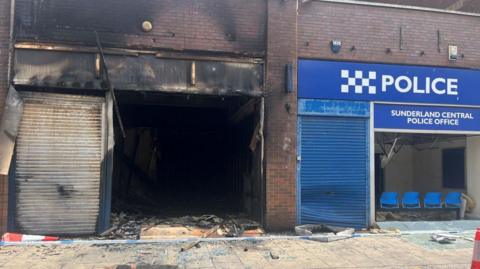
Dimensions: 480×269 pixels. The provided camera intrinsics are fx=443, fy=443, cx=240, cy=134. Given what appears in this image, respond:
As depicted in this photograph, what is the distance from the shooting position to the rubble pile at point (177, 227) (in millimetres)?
9664

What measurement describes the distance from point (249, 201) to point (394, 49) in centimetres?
561

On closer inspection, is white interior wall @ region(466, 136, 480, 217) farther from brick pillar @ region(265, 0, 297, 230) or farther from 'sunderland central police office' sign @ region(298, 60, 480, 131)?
brick pillar @ region(265, 0, 297, 230)

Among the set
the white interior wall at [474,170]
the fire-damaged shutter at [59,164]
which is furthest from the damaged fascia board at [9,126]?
the white interior wall at [474,170]

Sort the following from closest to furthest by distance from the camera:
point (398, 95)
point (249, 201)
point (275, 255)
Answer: point (275, 255), point (398, 95), point (249, 201)

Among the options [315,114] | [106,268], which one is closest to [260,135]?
[315,114]

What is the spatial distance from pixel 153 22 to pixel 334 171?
553 cm

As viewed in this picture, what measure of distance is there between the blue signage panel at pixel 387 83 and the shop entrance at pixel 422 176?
196cm

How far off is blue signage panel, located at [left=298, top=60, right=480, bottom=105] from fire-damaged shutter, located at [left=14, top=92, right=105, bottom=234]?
501cm

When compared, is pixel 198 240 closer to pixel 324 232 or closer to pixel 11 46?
pixel 324 232

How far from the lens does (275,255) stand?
8.08m

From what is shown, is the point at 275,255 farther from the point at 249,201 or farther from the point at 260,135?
the point at 249,201

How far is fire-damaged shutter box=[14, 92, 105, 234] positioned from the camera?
9.37 meters

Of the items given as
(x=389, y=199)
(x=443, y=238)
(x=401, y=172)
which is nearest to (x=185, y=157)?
(x=401, y=172)

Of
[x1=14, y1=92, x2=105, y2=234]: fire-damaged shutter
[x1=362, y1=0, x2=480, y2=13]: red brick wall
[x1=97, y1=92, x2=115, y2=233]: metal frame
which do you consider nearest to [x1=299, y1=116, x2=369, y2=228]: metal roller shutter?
[x1=97, y1=92, x2=115, y2=233]: metal frame
